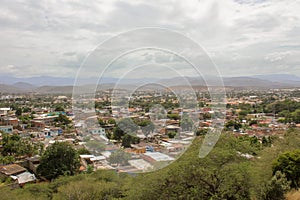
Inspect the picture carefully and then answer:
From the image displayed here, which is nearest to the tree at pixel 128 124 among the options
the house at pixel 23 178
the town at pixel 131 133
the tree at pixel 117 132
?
the town at pixel 131 133

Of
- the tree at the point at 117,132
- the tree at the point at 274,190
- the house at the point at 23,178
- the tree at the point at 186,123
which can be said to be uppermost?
the tree at the point at 186,123

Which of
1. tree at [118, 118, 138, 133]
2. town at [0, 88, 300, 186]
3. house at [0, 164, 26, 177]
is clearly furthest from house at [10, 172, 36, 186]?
tree at [118, 118, 138, 133]

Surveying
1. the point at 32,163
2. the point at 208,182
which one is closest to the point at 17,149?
the point at 32,163

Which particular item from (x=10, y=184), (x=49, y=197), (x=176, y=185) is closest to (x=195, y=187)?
(x=176, y=185)

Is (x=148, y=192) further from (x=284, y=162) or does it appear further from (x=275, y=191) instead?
(x=284, y=162)

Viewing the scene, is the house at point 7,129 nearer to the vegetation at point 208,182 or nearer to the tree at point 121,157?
the tree at point 121,157

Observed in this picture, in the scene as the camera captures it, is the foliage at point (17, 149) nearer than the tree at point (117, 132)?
No
